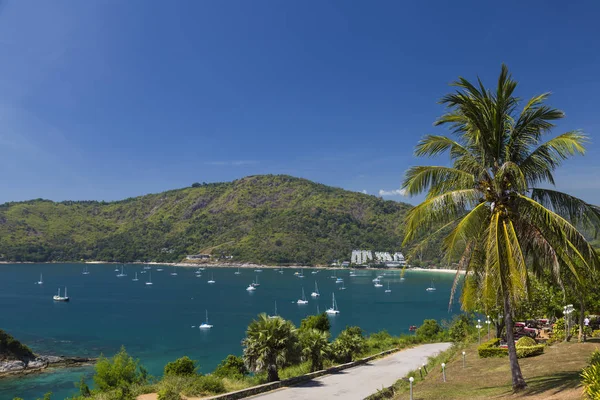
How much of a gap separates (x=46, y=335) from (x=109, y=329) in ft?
31.9

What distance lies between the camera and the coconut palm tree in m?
10.0

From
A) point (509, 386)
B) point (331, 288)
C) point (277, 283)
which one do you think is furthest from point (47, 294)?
point (509, 386)

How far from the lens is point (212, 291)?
133m

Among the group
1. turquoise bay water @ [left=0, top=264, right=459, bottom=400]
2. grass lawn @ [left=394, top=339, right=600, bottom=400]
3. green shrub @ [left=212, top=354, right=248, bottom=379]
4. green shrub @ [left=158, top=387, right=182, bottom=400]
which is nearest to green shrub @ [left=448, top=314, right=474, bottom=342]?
green shrub @ [left=212, top=354, right=248, bottom=379]

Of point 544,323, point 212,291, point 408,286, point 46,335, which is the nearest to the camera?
point 544,323

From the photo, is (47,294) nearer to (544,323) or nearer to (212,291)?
(212,291)

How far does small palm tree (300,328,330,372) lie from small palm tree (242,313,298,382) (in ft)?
10.5

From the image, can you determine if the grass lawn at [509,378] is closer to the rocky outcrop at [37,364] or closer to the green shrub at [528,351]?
the green shrub at [528,351]

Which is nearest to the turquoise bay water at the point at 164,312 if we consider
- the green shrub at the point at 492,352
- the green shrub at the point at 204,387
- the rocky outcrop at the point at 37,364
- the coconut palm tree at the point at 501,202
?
the rocky outcrop at the point at 37,364

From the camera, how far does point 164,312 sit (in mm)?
95625

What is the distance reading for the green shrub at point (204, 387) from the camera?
17797mm

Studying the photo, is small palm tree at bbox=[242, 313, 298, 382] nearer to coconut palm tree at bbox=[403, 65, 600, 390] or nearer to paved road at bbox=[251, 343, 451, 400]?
paved road at bbox=[251, 343, 451, 400]

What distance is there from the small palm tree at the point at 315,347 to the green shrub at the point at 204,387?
20.2 ft

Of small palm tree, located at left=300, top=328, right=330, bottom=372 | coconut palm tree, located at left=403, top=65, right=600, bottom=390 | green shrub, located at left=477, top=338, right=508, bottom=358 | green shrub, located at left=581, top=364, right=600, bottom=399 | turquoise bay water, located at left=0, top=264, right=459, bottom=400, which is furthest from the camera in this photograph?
turquoise bay water, located at left=0, top=264, right=459, bottom=400
